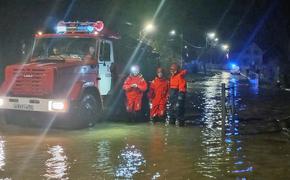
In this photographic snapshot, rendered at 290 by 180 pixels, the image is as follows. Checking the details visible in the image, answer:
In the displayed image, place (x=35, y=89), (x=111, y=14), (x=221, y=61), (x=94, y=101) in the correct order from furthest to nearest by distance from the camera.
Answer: (x=221, y=61)
(x=111, y=14)
(x=94, y=101)
(x=35, y=89)

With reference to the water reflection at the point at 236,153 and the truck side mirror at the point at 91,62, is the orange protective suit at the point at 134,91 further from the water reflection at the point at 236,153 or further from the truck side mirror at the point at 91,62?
the water reflection at the point at 236,153

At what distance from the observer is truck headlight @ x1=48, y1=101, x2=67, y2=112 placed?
1157 cm

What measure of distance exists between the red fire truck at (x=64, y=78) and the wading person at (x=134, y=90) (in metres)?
0.55

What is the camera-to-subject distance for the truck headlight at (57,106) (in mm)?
11570

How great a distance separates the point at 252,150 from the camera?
32.5 ft

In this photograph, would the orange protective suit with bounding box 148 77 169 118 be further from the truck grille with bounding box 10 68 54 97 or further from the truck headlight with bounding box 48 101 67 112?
the truck grille with bounding box 10 68 54 97

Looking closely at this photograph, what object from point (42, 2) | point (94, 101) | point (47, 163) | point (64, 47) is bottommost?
point (47, 163)

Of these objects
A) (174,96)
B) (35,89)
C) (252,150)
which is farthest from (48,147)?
(174,96)

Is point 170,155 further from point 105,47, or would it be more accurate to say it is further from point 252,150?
point 105,47

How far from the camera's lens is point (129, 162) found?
8609 mm

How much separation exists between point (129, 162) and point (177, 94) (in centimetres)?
550

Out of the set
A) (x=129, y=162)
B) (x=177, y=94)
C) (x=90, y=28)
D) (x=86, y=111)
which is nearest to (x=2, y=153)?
(x=129, y=162)

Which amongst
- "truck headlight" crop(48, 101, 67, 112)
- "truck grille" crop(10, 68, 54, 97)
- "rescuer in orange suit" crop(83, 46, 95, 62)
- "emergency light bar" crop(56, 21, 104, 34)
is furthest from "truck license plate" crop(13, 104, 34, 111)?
"emergency light bar" crop(56, 21, 104, 34)

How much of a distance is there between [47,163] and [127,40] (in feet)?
23.5
